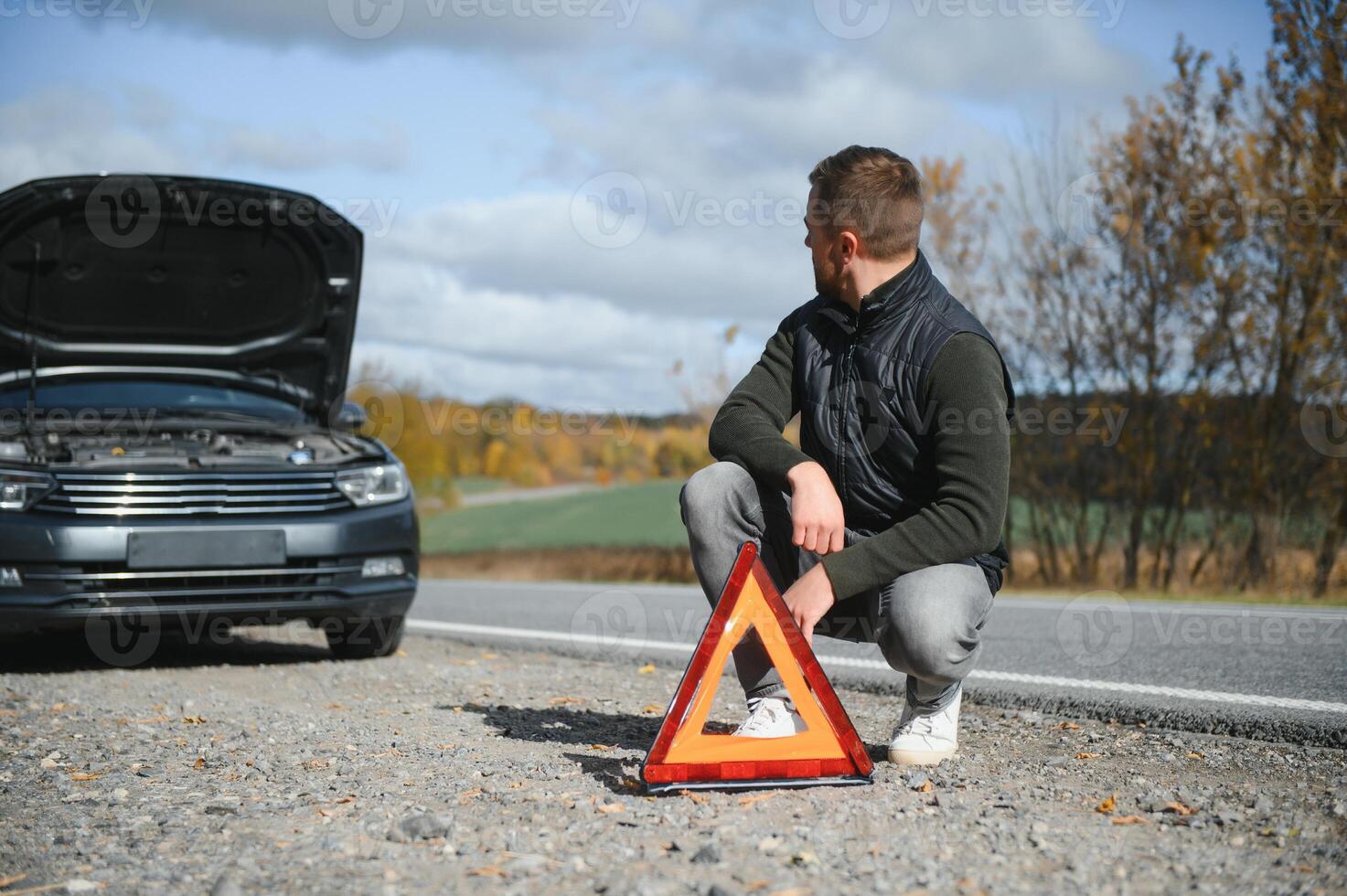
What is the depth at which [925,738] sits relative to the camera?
3141 mm

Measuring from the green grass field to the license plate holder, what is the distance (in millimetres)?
15635

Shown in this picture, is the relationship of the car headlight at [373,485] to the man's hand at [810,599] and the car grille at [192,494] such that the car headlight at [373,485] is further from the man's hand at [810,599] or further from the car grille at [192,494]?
the man's hand at [810,599]

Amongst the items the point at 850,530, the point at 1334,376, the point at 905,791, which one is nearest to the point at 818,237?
the point at 850,530

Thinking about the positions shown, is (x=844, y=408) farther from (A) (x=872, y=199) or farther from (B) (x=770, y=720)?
(B) (x=770, y=720)

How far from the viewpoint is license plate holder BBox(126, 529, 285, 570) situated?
500cm

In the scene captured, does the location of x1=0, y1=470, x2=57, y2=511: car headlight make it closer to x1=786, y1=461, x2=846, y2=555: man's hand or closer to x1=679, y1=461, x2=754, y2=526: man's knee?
x1=679, y1=461, x2=754, y2=526: man's knee

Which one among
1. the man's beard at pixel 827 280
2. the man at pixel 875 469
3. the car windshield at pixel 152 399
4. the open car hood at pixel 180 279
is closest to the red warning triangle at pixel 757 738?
the man at pixel 875 469

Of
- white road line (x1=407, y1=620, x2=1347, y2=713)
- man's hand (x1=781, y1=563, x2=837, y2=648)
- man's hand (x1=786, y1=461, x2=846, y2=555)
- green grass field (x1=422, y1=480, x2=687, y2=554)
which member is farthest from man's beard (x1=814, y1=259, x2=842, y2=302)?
green grass field (x1=422, y1=480, x2=687, y2=554)

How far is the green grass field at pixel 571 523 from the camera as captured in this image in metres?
25.5

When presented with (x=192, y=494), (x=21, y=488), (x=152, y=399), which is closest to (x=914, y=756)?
(x=192, y=494)

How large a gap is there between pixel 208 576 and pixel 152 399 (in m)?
1.55

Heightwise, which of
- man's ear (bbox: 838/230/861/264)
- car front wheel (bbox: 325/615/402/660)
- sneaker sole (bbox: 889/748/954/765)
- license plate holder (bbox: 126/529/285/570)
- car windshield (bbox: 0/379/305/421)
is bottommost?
car front wheel (bbox: 325/615/402/660)

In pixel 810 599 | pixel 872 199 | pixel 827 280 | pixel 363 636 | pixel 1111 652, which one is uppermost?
pixel 872 199

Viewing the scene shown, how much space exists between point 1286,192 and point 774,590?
11.9 meters
